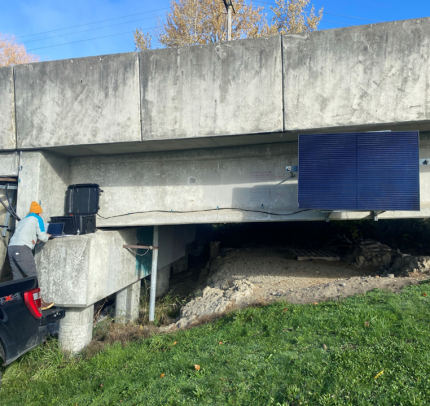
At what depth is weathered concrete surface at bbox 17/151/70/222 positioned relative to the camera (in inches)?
272

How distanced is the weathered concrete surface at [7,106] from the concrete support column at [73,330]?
3.68 m

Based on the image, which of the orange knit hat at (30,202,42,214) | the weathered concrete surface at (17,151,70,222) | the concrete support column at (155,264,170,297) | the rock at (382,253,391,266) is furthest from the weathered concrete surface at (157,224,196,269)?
the rock at (382,253,391,266)

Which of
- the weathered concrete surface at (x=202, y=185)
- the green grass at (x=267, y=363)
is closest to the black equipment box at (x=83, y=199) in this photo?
the weathered concrete surface at (x=202, y=185)

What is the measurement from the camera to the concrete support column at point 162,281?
11180 millimetres

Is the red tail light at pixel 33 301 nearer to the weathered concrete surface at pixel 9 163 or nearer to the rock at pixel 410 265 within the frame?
the weathered concrete surface at pixel 9 163

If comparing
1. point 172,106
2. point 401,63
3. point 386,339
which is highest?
point 401,63

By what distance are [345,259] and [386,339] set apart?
6616mm

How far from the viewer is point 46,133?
683cm

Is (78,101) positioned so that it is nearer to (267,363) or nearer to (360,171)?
(360,171)

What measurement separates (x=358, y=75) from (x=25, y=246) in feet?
22.1

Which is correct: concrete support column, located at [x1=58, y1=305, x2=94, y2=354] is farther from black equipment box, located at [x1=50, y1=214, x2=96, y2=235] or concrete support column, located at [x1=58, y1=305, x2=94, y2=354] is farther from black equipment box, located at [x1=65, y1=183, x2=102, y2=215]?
black equipment box, located at [x1=65, y1=183, x2=102, y2=215]

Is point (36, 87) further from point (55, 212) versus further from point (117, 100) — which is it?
point (55, 212)

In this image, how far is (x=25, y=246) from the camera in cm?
609

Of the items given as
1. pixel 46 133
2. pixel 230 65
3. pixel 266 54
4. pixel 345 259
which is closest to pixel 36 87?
pixel 46 133
